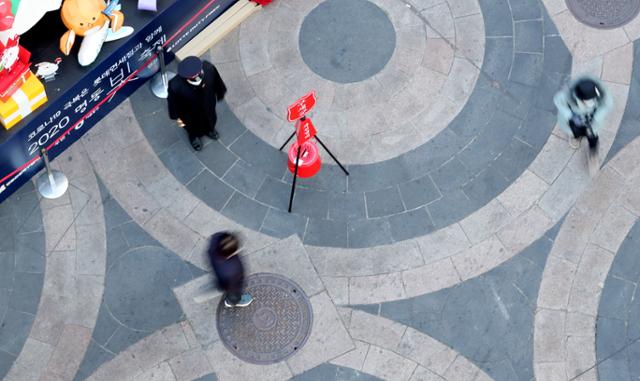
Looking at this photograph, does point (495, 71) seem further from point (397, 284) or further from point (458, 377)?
point (458, 377)

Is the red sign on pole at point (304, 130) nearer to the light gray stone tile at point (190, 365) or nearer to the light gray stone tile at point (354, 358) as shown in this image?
the light gray stone tile at point (354, 358)

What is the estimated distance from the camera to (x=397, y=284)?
13.3 metres

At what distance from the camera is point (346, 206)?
13812 millimetres

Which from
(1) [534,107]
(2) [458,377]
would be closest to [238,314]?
(2) [458,377]

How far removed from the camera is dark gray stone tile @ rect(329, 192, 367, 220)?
45.1ft

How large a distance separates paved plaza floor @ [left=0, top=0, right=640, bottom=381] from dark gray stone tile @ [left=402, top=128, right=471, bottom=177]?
0.12ft

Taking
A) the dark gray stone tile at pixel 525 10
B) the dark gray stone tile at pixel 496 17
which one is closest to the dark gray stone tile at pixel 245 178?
the dark gray stone tile at pixel 496 17

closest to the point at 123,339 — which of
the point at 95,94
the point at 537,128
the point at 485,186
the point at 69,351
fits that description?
the point at 69,351

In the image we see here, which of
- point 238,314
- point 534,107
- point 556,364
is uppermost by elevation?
point 534,107

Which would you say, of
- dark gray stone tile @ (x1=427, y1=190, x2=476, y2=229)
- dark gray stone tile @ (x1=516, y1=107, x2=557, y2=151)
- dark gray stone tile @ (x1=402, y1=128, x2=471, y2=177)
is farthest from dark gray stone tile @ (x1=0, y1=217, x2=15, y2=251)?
dark gray stone tile @ (x1=516, y1=107, x2=557, y2=151)

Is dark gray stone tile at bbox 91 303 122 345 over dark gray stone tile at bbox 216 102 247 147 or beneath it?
beneath

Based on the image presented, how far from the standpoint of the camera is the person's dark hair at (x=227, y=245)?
38.7 feet

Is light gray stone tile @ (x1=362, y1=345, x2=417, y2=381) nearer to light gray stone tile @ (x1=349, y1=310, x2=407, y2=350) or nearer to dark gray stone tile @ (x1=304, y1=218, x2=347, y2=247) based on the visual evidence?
light gray stone tile @ (x1=349, y1=310, x2=407, y2=350)

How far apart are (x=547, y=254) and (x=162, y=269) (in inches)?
236
